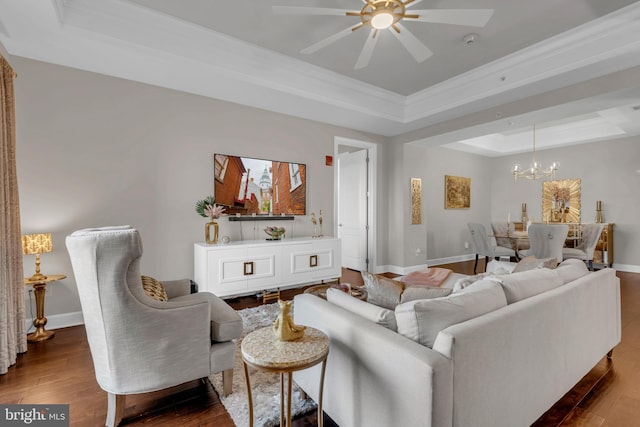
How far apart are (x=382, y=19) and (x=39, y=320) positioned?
13.0ft

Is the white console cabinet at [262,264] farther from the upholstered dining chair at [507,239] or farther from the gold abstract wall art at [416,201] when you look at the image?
the upholstered dining chair at [507,239]

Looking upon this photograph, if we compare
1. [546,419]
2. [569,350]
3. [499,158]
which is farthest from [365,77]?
A: [499,158]

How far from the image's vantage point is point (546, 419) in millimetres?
1723

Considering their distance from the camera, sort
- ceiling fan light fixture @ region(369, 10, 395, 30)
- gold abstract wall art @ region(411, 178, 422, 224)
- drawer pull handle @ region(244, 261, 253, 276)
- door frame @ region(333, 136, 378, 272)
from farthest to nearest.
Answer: gold abstract wall art @ region(411, 178, 422, 224) < door frame @ region(333, 136, 378, 272) < drawer pull handle @ region(244, 261, 253, 276) < ceiling fan light fixture @ region(369, 10, 395, 30)

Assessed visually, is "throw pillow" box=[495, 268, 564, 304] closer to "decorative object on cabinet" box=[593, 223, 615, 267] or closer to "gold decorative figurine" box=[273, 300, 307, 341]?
"gold decorative figurine" box=[273, 300, 307, 341]

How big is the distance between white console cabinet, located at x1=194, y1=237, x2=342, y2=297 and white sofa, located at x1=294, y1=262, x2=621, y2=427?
5.88ft

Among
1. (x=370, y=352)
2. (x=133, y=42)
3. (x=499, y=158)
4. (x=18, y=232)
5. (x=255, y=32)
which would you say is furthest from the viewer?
(x=499, y=158)

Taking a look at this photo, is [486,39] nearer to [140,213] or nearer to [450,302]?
[450,302]

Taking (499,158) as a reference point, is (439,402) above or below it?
below

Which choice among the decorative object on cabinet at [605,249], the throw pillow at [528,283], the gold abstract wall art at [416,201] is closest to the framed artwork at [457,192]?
the gold abstract wall art at [416,201]

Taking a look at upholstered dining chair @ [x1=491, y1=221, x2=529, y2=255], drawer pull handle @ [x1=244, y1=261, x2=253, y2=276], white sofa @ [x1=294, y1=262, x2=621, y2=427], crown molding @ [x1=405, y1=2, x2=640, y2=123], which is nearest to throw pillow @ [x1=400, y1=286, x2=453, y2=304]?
white sofa @ [x1=294, y1=262, x2=621, y2=427]

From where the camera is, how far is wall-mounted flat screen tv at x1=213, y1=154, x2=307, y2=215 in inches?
158

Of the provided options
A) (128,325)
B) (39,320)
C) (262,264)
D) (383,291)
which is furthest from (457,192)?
(39,320)

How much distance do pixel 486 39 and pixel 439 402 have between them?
3534mm
